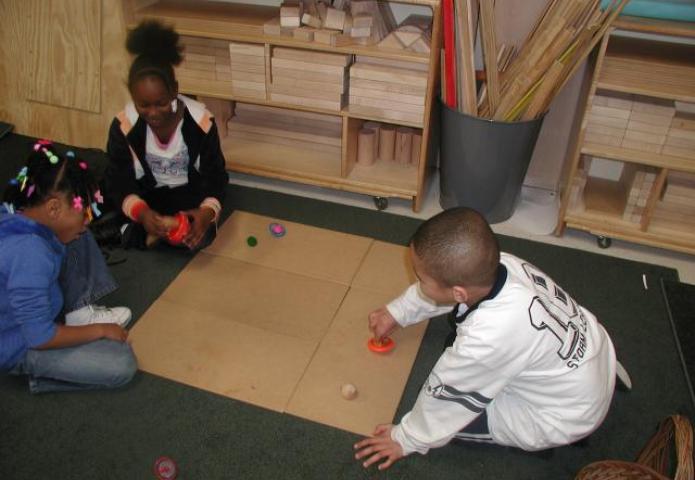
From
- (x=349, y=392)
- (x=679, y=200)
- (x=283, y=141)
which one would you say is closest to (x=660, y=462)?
(x=349, y=392)

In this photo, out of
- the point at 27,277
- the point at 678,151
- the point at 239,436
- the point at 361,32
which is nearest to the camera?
the point at 27,277

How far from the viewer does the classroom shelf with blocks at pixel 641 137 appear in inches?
90.2

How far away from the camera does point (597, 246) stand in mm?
2699

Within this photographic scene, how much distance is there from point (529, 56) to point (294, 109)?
1.11 m

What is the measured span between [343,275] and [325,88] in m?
0.84

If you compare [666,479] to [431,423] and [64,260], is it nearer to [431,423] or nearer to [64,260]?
[431,423]

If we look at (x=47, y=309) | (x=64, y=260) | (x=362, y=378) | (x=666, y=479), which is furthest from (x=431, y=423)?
(x=64, y=260)

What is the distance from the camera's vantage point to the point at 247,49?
2.66 meters

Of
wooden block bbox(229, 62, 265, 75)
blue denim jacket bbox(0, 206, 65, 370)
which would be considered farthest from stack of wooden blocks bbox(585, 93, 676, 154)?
blue denim jacket bbox(0, 206, 65, 370)

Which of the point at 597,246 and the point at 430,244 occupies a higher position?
the point at 430,244

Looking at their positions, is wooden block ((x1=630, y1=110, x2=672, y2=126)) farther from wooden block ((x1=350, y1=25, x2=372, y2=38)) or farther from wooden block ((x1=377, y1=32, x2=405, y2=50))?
wooden block ((x1=350, y1=25, x2=372, y2=38))

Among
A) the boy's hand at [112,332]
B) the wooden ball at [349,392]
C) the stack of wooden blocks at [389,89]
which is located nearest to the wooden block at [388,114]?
the stack of wooden blocks at [389,89]

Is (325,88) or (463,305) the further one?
(325,88)

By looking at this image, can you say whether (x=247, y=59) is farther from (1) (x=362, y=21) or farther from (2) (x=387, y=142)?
(2) (x=387, y=142)
